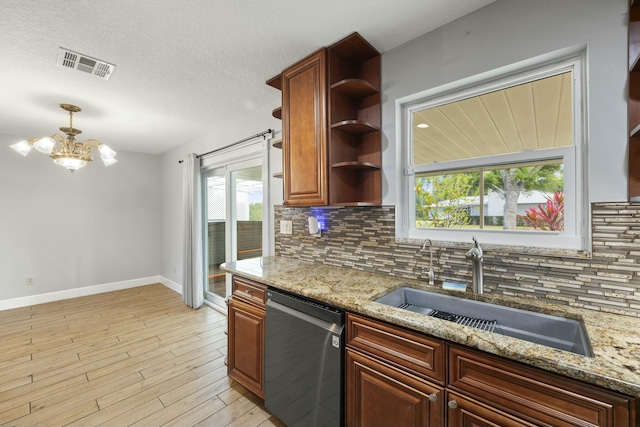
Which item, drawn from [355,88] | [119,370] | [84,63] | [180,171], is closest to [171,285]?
[180,171]

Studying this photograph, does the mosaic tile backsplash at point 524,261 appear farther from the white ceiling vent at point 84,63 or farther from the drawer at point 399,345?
the white ceiling vent at point 84,63

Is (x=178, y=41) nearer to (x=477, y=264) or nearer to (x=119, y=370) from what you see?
(x=477, y=264)

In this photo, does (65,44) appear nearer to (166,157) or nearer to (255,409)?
(255,409)

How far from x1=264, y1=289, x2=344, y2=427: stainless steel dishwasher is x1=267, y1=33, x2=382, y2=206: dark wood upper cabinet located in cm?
74

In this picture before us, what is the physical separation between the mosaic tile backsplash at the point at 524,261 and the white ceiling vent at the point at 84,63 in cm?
210

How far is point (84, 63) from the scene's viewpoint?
2.06 m

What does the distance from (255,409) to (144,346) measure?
5.35 feet

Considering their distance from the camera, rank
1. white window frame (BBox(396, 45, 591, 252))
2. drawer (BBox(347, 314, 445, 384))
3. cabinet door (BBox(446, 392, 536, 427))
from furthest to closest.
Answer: white window frame (BBox(396, 45, 591, 252)) < drawer (BBox(347, 314, 445, 384)) < cabinet door (BBox(446, 392, 536, 427))

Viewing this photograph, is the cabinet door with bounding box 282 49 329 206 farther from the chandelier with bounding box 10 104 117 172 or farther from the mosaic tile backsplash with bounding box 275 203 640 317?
the chandelier with bounding box 10 104 117 172

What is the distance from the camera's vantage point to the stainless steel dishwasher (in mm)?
1396

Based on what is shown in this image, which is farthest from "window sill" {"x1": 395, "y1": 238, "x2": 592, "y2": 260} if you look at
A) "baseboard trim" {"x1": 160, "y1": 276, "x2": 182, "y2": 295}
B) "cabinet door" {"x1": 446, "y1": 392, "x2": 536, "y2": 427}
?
"baseboard trim" {"x1": 160, "y1": 276, "x2": 182, "y2": 295}

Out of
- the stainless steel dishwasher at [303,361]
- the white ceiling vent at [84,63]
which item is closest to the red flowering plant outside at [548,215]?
the stainless steel dishwasher at [303,361]

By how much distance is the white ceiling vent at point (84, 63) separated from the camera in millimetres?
1939

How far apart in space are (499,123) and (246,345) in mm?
2238
